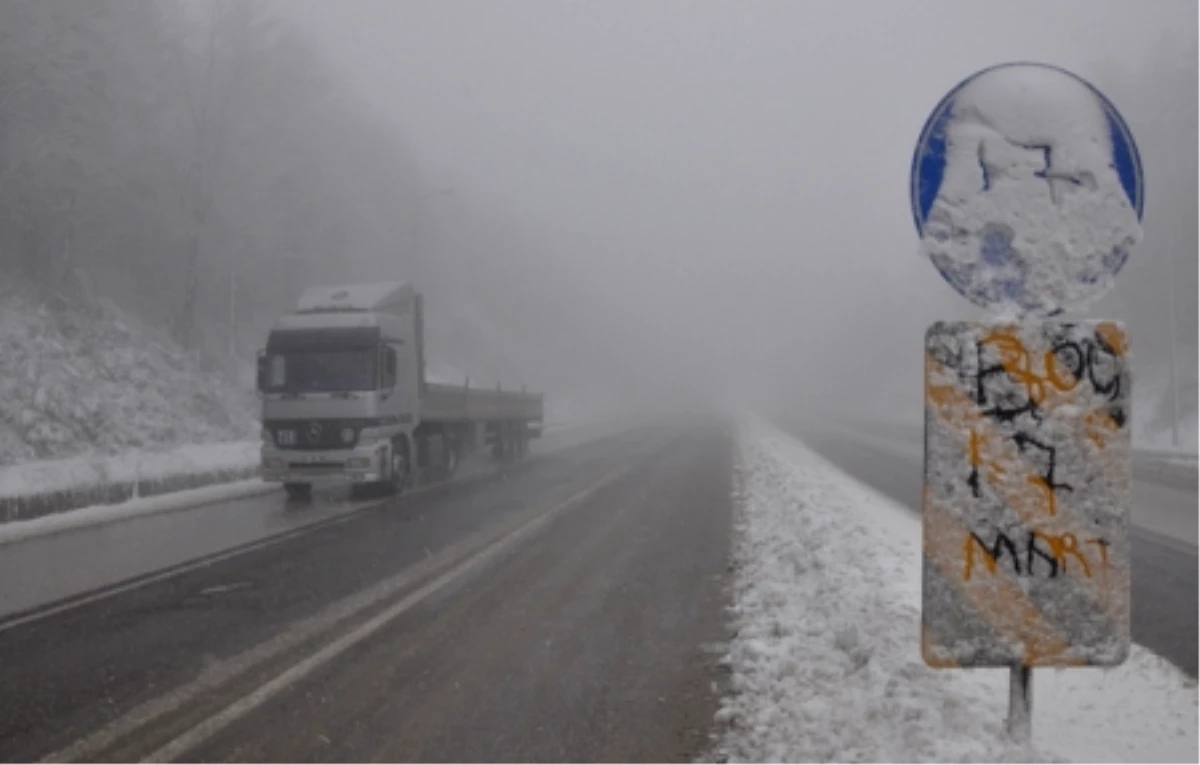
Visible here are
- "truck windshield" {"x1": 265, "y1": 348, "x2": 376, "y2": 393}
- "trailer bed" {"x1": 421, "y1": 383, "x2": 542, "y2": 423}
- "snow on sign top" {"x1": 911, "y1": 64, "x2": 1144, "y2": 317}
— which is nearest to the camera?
"snow on sign top" {"x1": 911, "y1": 64, "x2": 1144, "y2": 317}

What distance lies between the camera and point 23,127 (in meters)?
27.9

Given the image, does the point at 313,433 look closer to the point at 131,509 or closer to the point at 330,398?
the point at 330,398

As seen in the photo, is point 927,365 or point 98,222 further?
point 98,222

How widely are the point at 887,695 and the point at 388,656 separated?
135 inches

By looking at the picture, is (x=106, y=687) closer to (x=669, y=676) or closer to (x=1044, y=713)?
(x=669, y=676)

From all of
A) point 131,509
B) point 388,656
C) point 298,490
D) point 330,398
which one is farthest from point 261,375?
point 388,656

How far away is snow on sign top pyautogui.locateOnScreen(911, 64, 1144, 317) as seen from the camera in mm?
3590

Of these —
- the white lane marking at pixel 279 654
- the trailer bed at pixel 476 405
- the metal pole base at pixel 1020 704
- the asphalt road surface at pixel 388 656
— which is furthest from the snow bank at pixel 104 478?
the metal pole base at pixel 1020 704

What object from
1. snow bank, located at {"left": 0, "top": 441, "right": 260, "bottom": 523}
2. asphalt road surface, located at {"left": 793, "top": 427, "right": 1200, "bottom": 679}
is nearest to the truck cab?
snow bank, located at {"left": 0, "top": 441, "right": 260, "bottom": 523}

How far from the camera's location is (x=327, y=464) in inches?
679

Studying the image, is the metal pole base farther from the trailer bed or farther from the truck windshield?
the trailer bed

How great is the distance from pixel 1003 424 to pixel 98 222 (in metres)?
36.9

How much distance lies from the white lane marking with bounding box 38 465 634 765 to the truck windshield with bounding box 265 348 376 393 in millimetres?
6043

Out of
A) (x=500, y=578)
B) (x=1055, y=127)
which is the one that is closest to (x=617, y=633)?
(x=500, y=578)
